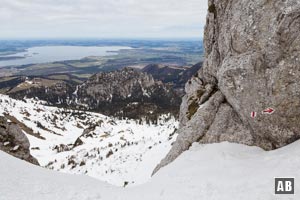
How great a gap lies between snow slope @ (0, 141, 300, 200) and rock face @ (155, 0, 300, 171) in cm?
110

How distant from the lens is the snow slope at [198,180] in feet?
41.6

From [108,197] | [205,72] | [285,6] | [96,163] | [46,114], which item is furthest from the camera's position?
[46,114]

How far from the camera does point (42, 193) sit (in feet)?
46.3

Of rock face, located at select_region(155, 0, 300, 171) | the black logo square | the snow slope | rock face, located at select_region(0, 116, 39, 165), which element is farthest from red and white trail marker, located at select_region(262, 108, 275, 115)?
rock face, located at select_region(0, 116, 39, 165)

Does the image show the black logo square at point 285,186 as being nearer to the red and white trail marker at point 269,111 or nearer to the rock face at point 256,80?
the rock face at point 256,80

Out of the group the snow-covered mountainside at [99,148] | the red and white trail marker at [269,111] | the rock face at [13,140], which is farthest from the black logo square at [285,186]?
the rock face at [13,140]

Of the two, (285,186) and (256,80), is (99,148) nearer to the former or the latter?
(256,80)

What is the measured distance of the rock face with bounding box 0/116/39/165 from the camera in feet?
111

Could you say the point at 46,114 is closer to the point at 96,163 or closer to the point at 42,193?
the point at 96,163

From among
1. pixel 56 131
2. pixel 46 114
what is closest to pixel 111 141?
pixel 56 131

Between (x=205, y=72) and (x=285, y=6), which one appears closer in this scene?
(x=285, y=6)

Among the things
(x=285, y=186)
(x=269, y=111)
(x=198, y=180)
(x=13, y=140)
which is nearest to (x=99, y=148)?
(x=13, y=140)

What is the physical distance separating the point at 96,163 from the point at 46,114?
162974 millimetres

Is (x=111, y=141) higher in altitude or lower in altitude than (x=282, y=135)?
lower
